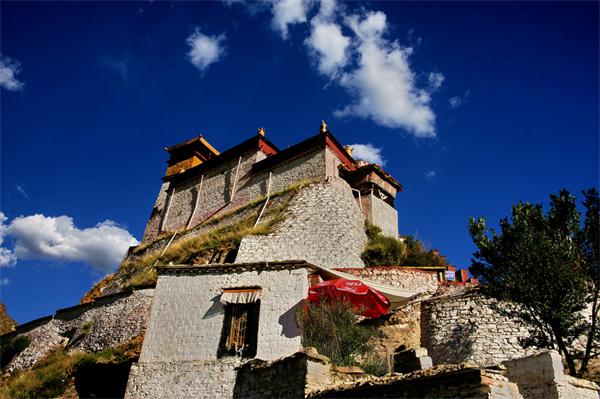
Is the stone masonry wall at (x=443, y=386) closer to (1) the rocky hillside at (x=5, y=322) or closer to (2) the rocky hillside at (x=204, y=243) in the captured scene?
(2) the rocky hillside at (x=204, y=243)

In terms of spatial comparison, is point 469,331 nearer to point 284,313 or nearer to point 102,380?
point 284,313

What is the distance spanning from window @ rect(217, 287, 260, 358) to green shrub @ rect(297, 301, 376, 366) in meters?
1.63

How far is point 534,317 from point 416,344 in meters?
3.63

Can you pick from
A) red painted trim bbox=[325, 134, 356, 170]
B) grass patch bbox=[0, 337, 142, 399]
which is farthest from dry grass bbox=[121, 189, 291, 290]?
grass patch bbox=[0, 337, 142, 399]

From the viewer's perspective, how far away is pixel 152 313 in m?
15.4

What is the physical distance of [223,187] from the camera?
32.5m

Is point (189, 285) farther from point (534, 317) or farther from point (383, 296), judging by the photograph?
point (534, 317)

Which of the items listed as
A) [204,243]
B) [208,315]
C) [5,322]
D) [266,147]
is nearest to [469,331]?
[208,315]

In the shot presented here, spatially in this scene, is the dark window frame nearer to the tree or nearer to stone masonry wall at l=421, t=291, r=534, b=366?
stone masonry wall at l=421, t=291, r=534, b=366

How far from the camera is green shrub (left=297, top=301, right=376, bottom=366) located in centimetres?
1212

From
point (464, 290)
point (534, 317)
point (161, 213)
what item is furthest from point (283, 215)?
point (161, 213)

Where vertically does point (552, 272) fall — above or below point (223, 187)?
below

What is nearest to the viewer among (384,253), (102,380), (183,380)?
(183,380)

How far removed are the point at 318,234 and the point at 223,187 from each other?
12586mm
